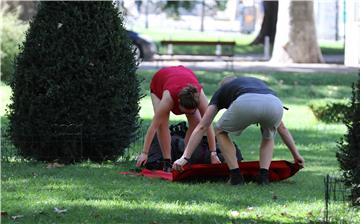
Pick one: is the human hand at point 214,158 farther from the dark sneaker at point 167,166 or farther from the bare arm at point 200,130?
the bare arm at point 200,130

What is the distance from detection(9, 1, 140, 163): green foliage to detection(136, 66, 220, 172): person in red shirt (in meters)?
0.57

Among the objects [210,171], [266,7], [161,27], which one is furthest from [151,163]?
[161,27]

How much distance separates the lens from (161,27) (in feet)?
196

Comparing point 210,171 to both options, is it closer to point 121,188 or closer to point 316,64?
point 121,188

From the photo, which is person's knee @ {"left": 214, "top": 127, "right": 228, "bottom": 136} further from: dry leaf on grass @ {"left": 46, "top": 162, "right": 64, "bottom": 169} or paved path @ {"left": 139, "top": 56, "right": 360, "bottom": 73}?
paved path @ {"left": 139, "top": 56, "right": 360, "bottom": 73}

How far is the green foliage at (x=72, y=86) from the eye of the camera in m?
9.44

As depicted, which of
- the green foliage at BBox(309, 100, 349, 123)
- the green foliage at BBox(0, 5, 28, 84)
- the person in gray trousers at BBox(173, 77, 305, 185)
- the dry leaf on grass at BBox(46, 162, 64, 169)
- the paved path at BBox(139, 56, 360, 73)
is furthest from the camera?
the paved path at BBox(139, 56, 360, 73)

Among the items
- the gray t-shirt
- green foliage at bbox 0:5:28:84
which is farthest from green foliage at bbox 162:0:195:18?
the gray t-shirt

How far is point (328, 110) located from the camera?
16344mm

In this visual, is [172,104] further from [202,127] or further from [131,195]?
[131,195]

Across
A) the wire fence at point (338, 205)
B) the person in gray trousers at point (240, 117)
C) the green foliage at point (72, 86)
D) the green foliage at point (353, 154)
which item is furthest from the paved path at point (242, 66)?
the green foliage at point (353, 154)

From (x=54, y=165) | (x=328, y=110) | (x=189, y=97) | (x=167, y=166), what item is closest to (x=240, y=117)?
(x=189, y=97)

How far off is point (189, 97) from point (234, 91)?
47 centimetres

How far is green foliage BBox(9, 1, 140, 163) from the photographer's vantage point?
944 centimetres
